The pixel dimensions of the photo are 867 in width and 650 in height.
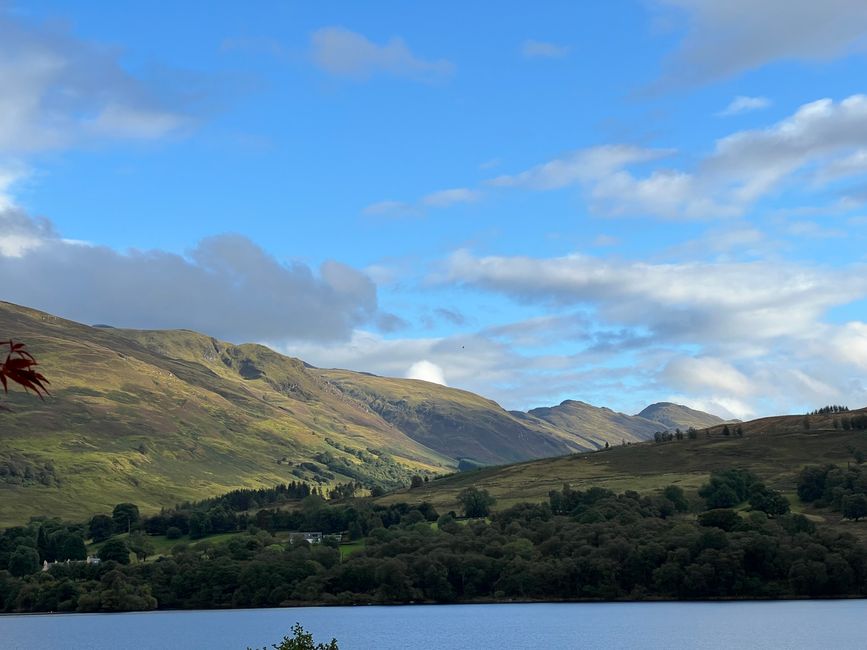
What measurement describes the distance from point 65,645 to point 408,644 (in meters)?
71.2

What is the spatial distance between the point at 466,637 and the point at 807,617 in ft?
205

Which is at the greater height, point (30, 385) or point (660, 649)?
point (30, 385)

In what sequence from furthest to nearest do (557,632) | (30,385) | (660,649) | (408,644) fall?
(557,632)
(408,644)
(660,649)
(30,385)

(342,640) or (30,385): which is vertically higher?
(30,385)

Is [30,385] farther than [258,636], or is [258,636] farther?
[258,636]

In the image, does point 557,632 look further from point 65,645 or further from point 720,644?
point 65,645

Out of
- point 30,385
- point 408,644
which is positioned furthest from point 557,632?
point 30,385

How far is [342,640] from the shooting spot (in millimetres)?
181625

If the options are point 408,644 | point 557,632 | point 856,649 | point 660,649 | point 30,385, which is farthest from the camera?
point 557,632

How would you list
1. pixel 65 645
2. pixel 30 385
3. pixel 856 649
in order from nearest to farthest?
pixel 30 385 → pixel 856 649 → pixel 65 645

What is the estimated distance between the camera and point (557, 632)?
184500 mm

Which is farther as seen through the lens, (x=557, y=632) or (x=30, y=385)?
(x=557, y=632)

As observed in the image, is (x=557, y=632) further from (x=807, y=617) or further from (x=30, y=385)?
(x=30, y=385)

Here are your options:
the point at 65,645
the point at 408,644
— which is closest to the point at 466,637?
the point at 408,644
